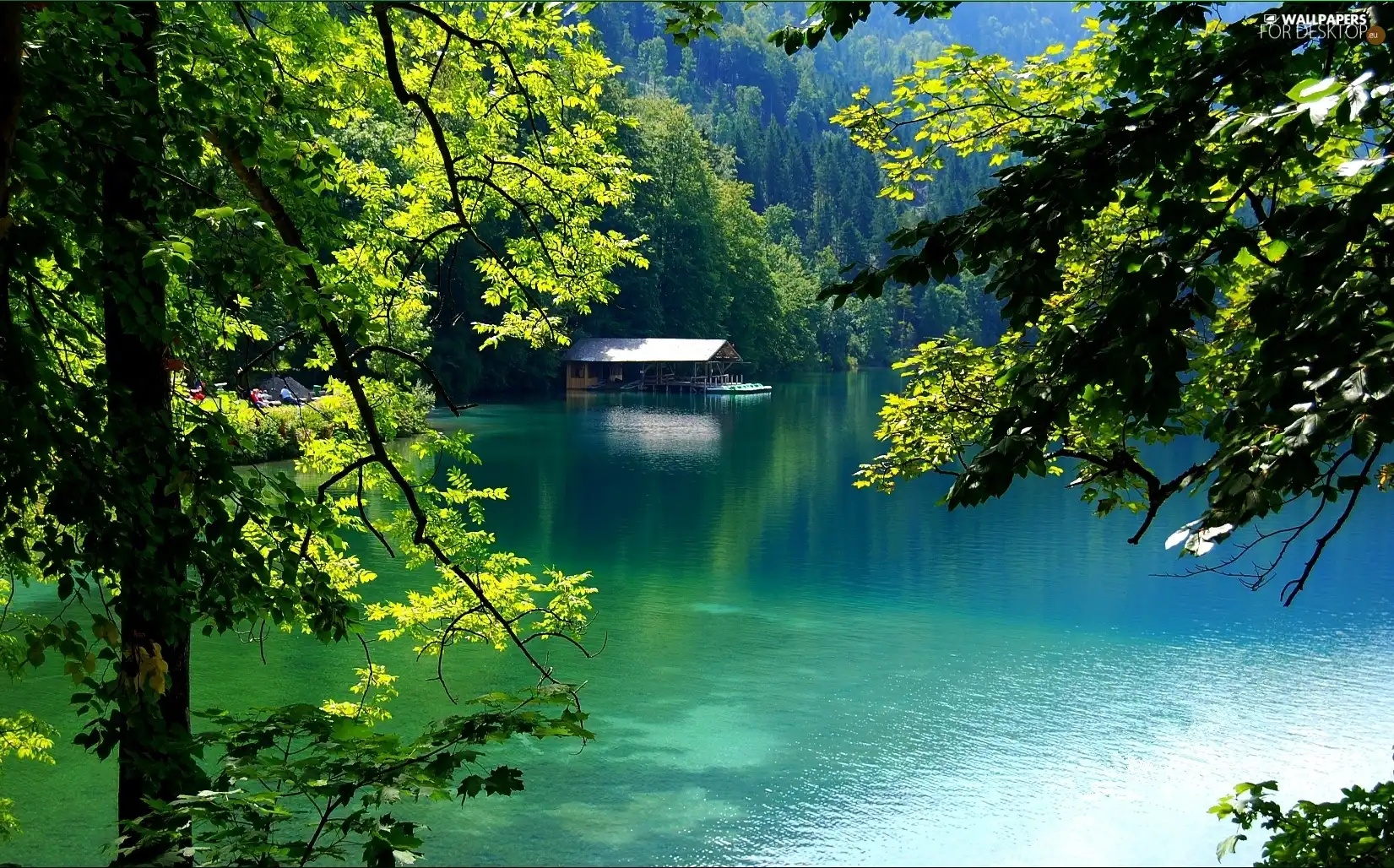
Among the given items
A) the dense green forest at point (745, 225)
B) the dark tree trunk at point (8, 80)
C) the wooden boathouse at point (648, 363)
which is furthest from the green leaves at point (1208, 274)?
the wooden boathouse at point (648, 363)

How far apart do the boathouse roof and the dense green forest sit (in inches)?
61.9

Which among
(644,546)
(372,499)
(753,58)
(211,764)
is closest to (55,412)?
(211,764)

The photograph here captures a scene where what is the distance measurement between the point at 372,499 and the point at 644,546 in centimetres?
492

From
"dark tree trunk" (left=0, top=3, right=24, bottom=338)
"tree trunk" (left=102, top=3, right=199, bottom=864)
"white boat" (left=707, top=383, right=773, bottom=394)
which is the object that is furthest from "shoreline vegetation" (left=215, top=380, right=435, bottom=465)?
"white boat" (left=707, top=383, right=773, bottom=394)

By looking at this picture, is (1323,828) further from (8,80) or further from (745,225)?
(745,225)

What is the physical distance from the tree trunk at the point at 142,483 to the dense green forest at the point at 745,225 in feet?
6.85

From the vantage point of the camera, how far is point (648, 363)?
54625 millimetres

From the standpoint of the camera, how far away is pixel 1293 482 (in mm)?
2012

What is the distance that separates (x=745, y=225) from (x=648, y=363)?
12.1m

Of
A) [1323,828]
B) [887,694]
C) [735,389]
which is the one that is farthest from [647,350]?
[1323,828]

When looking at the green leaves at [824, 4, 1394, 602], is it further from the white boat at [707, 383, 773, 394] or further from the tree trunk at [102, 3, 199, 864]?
the white boat at [707, 383, 773, 394]

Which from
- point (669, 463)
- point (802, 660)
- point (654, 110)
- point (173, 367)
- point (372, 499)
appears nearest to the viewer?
point (173, 367)

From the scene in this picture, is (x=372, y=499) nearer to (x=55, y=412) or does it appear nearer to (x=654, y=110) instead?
(x=55, y=412)

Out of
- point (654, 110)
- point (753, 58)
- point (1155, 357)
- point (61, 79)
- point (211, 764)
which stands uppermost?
point (753, 58)
